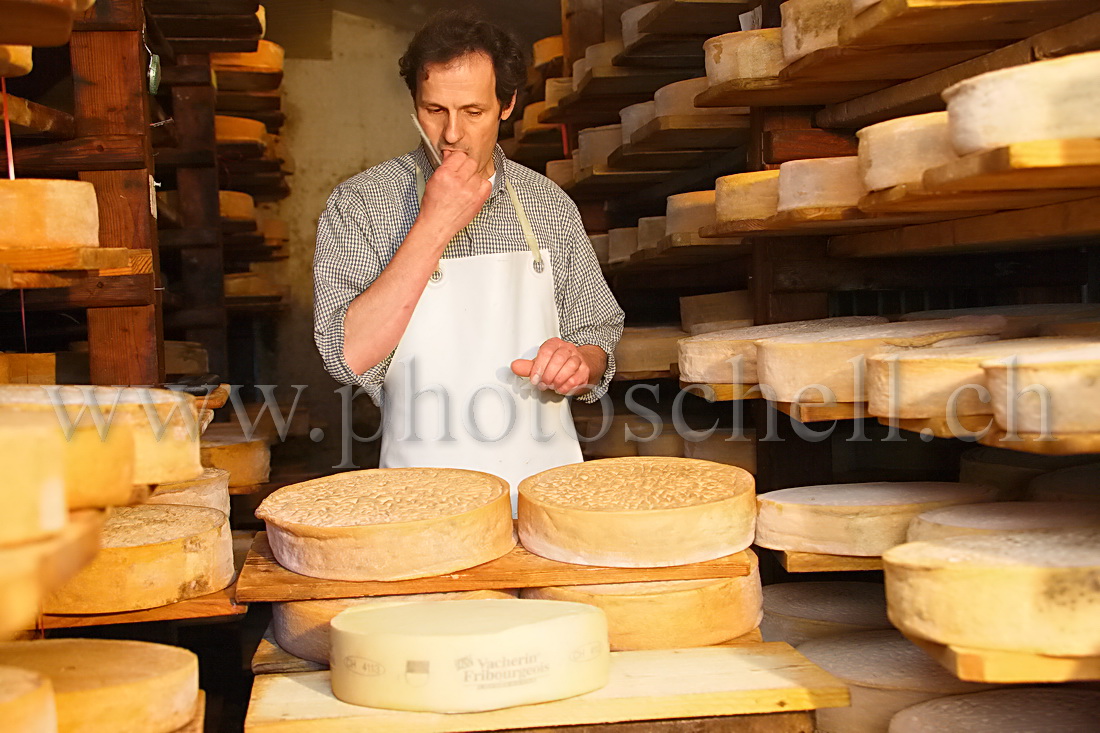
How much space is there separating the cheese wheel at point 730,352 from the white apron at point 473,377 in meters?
0.46

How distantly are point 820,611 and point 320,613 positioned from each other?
1193 millimetres

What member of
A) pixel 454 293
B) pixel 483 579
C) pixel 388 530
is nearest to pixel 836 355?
pixel 483 579

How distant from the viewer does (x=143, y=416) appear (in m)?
1.29

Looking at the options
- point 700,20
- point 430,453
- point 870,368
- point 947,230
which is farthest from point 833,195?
point 700,20

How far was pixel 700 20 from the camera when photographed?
3.44 meters

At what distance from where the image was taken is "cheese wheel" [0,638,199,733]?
1392 mm

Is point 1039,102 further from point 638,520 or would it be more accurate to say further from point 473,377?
point 473,377

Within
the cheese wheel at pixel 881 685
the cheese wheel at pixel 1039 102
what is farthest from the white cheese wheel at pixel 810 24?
the cheese wheel at pixel 881 685

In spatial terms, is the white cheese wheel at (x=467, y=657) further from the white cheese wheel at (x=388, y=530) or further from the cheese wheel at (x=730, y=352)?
the cheese wheel at (x=730, y=352)

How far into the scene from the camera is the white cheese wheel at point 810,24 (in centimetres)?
222

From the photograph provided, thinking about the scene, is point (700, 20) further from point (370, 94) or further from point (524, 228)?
point (370, 94)

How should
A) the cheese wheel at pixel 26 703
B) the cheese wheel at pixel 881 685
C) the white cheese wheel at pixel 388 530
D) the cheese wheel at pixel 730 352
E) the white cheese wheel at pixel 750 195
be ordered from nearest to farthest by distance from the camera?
→ the cheese wheel at pixel 26 703 → the white cheese wheel at pixel 388 530 → the cheese wheel at pixel 881 685 → the cheese wheel at pixel 730 352 → the white cheese wheel at pixel 750 195

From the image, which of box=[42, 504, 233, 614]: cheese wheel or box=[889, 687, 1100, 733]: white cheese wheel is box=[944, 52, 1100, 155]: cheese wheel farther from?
box=[42, 504, 233, 614]: cheese wheel

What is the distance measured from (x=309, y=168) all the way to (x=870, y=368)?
5511 millimetres
